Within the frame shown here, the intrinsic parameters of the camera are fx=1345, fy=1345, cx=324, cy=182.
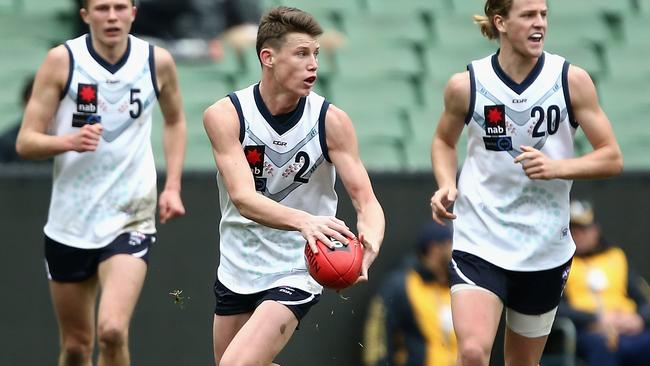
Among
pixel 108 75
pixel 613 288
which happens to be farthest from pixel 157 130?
pixel 613 288

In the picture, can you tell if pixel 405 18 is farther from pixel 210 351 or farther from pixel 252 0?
pixel 210 351

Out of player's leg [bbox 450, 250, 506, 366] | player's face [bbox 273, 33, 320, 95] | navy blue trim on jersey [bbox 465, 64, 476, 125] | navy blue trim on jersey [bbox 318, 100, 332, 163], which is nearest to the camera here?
player's face [bbox 273, 33, 320, 95]

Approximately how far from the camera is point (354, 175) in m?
6.66

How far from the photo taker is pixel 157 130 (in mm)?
11188

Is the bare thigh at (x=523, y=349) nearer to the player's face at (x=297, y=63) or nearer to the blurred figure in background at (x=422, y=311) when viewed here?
the player's face at (x=297, y=63)

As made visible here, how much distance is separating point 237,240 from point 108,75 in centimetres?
169

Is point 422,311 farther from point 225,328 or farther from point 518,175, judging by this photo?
point 225,328

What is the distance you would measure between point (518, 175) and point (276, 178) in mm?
1318

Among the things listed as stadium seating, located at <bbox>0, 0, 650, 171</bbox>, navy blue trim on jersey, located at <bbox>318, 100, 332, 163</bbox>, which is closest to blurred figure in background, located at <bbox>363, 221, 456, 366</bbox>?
stadium seating, located at <bbox>0, 0, 650, 171</bbox>

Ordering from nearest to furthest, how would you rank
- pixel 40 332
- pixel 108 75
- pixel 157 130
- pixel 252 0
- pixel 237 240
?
pixel 237 240 → pixel 108 75 → pixel 40 332 → pixel 157 130 → pixel 252 0

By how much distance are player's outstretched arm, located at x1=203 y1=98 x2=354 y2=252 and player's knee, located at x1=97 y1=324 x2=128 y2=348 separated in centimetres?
142

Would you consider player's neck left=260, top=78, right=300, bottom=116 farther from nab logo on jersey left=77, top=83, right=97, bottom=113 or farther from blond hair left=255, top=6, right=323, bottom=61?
nab logo on jersey left=77, top=83, right=97, bottom=113

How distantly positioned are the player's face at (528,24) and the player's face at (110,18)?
92.5 inches

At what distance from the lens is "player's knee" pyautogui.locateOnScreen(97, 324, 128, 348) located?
7660 millimetres
